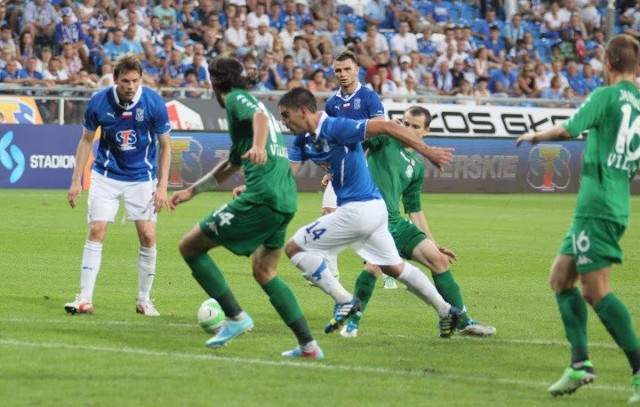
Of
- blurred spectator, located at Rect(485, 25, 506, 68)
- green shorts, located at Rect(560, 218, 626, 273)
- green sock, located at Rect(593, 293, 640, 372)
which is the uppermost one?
green shorts, located at Rect(560, 218, 626, 273)

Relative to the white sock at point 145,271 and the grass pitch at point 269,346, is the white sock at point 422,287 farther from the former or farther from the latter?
the white sock at point 145,271

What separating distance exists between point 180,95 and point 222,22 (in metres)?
3.75

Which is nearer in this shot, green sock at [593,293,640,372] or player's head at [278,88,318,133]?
green sock at [593,293,640,372]

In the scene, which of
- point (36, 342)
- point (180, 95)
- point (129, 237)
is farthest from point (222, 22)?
point (36, 342)

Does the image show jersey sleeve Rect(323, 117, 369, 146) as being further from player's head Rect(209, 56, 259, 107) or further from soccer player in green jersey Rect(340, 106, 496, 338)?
soccer player in green jersey Rect(340, 106, 496, 338)

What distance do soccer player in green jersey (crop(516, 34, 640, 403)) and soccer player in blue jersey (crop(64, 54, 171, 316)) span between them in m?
4.18

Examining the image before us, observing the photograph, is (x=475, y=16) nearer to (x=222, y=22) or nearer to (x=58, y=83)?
(x=222, y=22)

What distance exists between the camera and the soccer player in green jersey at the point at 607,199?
697cm

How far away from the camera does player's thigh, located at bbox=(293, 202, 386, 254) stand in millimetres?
8625

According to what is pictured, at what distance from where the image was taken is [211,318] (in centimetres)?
909

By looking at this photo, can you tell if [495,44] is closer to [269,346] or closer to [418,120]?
[418,120]

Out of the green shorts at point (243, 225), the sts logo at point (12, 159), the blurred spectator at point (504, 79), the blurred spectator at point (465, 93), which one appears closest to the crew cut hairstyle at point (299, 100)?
the green shorts at point (243, 225)

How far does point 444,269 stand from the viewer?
961 cm

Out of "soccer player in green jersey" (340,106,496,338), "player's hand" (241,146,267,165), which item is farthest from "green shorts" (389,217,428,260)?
"player's hand" (241,146,267,165)
